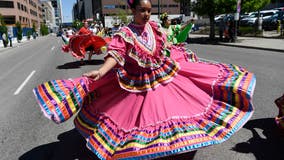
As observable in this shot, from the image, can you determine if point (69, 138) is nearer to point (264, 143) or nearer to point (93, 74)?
point (93, 74)

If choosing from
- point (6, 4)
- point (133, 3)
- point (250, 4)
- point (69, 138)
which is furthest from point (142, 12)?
point (6, 4)

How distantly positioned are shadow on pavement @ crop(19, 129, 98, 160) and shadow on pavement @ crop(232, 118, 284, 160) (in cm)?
204

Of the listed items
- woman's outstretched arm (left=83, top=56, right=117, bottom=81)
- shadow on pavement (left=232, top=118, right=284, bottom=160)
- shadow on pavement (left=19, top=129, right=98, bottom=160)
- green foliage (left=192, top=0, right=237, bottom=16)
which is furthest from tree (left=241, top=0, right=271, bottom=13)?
woman's outstretched arm (left=83, top=56, right=117, bottom=81)

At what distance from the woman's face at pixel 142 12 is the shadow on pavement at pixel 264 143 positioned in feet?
6.92

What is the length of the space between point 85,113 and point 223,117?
63.6 inches

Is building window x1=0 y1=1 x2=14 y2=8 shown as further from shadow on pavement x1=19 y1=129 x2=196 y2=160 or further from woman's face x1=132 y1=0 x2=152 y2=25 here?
woman's face x1=132 y1=0 x2=152 y2=25

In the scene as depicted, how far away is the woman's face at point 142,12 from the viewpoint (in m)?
3.07

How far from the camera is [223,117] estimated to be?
2984 mm

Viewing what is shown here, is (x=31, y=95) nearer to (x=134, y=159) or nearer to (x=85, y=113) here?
(x=85, y=113)

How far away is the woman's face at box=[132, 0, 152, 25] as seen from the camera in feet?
10.1

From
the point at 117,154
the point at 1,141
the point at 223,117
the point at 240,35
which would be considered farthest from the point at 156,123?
the point at 240,35

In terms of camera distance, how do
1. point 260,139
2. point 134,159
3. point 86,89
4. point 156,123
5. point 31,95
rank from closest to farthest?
point 134,159 < point 156,123 < point 86,89 < point 260,139 < point 31,95

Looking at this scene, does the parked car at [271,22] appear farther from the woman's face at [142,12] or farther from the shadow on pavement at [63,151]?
the woman's face at [142,12]

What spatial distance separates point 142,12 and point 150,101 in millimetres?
960
